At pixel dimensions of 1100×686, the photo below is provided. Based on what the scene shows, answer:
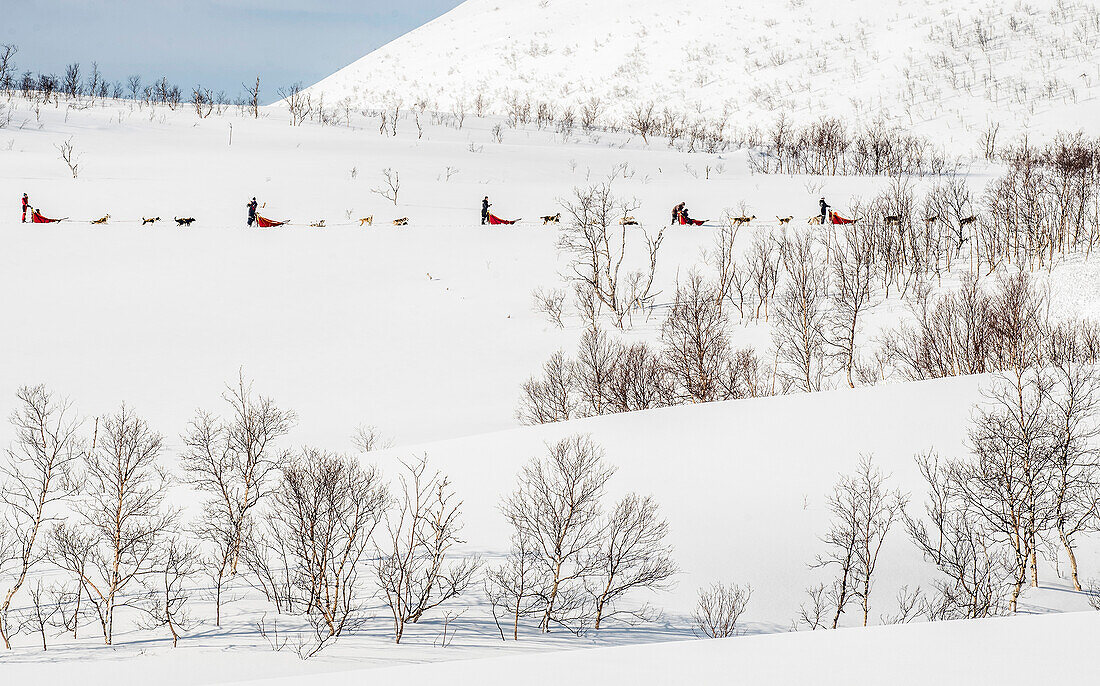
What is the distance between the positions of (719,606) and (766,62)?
8439cm

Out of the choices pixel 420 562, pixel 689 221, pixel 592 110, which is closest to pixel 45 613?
pixel 420 562

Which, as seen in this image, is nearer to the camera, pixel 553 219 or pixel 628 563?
pixel 628 563

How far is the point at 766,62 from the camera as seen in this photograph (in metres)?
91.4

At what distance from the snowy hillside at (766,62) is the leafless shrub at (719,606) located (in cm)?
6311

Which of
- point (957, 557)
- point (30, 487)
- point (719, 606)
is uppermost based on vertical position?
point (957, 557)

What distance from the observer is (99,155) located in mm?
53000

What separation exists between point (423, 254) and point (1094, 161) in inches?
1567

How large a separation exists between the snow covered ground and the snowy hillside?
1051 centimetres

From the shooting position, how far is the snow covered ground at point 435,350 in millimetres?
12305

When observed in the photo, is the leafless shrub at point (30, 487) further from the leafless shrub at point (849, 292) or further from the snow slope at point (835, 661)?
the leafless shrub at point (849, 292)

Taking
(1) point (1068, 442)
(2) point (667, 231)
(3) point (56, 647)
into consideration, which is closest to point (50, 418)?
(3) point (56, 647)

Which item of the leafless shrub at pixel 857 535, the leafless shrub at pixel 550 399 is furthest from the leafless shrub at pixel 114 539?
the leafless shrub at pixel 857 535

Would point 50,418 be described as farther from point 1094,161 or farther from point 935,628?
point 1094,161

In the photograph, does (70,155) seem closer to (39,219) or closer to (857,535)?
(39,219)
